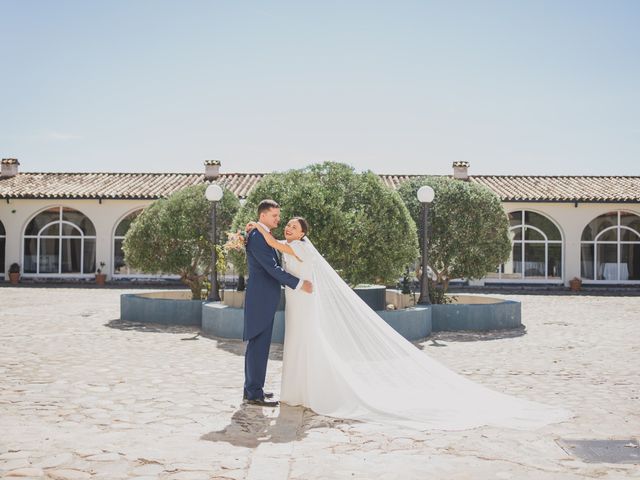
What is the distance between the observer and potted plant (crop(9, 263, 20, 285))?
25.3 metres

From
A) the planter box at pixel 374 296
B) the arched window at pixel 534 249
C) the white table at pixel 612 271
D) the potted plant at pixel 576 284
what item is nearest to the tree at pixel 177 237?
the planter box at pixel 374 296

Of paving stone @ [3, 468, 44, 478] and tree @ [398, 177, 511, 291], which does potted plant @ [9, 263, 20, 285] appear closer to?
tree @ [398, 177, 511, 291]

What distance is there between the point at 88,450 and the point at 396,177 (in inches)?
1033

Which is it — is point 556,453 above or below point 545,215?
below

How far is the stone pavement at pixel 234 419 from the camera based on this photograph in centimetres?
385

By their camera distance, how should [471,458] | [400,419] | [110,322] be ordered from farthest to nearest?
[110,322], [400,419], [471,458]

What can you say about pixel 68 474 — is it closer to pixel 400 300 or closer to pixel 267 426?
pixel 267 426

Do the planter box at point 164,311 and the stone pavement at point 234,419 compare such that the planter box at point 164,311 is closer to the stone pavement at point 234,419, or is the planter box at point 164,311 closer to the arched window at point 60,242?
the stone pavement at point 234,419

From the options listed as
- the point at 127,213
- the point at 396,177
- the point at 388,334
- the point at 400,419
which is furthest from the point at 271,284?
the point at 396,177

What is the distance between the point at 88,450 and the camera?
4.15 metres

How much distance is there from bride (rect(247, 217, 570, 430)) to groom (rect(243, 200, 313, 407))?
122 millimetres

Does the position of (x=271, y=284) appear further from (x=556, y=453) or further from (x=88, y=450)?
(x=556, y=453)

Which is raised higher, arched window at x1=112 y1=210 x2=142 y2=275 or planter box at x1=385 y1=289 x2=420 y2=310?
arched window at x1=112 y1=210 x2=142 y2=275

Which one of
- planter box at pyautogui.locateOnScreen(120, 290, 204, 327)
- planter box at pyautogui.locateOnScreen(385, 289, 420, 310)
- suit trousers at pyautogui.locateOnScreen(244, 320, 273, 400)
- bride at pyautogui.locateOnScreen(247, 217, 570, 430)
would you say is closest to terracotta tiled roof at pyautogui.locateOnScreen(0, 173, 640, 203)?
planter box at pyautogui.locateOnScreen(385, 289, 420, 310)
